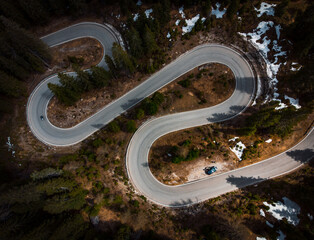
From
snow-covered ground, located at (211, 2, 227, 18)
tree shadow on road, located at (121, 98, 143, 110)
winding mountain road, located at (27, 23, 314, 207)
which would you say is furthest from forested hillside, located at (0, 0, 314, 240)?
tree shadow on road, located at (121, 98, 143, 110)

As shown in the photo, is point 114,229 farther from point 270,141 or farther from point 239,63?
point 239,63

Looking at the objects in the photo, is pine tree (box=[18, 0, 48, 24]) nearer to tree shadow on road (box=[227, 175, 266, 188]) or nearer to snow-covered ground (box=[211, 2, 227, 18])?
snow-covered ground (box=[211, 2, 227, 18])

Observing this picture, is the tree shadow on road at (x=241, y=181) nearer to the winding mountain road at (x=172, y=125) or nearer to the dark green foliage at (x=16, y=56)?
the winding mountain road at (x=172, y=125)

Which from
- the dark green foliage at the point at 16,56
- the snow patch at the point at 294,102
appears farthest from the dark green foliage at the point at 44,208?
the snow patch at the point at 294,102

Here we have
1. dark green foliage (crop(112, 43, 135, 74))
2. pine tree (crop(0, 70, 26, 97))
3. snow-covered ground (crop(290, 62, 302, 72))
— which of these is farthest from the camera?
snow-covered ground (crop(290, 62, 302, 72))

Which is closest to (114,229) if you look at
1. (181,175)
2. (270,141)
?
(181,175)

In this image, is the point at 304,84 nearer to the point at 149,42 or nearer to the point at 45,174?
the point at 149,42
